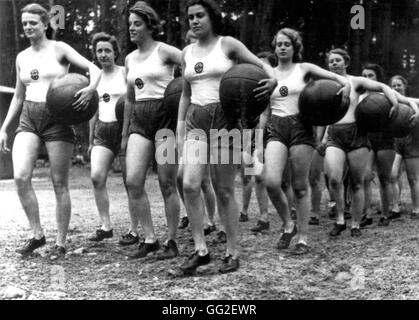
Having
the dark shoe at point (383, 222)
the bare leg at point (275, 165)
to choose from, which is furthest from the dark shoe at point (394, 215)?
the bare leg at point (275, 165)

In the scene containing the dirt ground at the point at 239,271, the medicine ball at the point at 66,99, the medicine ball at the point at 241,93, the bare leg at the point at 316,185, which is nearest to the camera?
the dirt ground at the point at 239,271

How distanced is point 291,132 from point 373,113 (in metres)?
1.49

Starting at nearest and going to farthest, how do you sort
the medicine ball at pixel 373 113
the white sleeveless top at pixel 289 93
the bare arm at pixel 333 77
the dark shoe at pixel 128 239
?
1. the bare arm at pixel 333 77
2. the white sleeveless top at pixel 289 93
3. the dark shoe at pixel 128 239
4. the medicine ball at pixel 373 113

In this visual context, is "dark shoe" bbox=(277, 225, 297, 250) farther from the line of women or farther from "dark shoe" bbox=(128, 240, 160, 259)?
"dark shoe" bbox=(128, 240, 160, 259)

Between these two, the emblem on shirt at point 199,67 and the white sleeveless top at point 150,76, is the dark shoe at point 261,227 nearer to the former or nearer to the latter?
the white sleeveless top at point 150,76

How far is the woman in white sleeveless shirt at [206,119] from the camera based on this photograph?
5074 mm

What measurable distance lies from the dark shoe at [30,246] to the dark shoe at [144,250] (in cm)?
99

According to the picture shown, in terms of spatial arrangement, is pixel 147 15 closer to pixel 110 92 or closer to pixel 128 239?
pixel 110 92

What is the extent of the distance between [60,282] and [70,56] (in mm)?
2349

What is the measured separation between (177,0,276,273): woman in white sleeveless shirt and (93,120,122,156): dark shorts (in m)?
1.80

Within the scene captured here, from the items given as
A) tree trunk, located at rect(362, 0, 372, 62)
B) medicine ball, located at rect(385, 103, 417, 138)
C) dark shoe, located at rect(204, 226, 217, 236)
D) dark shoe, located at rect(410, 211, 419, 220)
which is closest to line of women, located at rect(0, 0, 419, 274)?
medicine ball, located at rect(385, 103, 417, 138)

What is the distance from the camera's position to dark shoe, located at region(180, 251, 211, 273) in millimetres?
5016

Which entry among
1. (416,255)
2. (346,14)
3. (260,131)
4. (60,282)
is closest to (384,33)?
(346,14)
